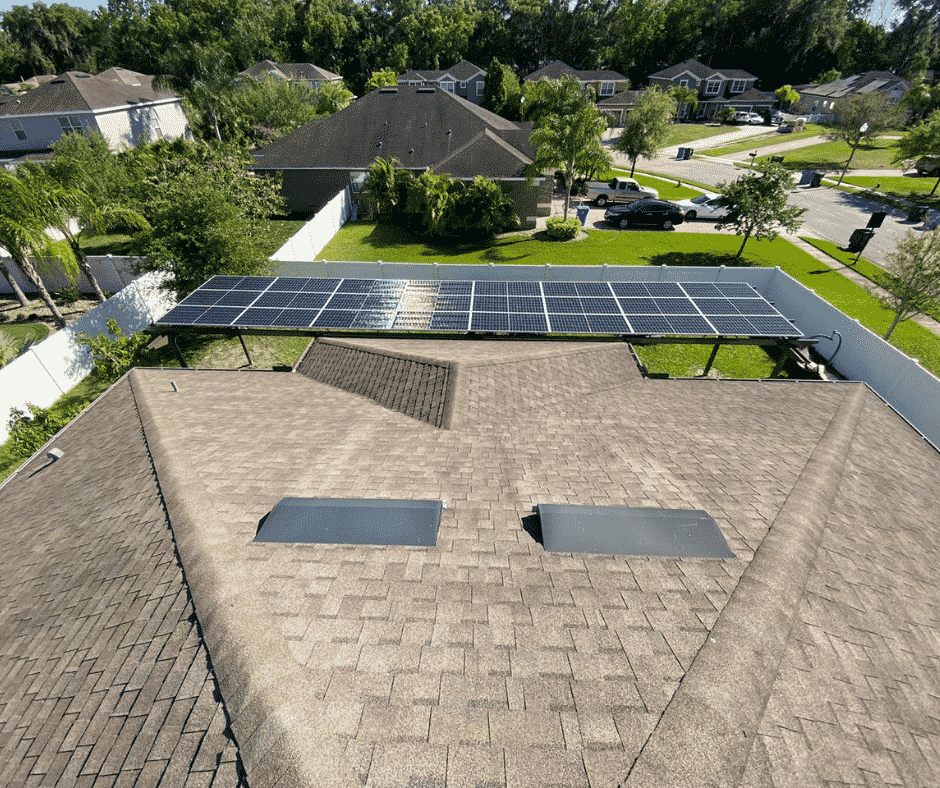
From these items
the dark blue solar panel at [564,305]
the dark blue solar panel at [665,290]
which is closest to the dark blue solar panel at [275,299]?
the dark blue solar panel at [564,305]

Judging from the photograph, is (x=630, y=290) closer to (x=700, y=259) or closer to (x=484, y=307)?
(x=484, y=307)

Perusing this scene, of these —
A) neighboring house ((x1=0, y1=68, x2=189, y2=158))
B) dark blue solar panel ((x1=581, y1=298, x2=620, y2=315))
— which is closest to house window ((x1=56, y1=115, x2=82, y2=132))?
neighboring house ((x1=0, y1=68, x2=189, y2=158))

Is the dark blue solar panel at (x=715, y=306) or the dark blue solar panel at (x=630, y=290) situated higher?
the dark blue solar panel at (x=630, y=290)

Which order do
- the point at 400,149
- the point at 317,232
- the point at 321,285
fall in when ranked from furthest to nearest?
the point at 400,149 < the point at 317,232 < the point at 321,285

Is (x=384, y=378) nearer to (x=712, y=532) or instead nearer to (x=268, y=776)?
(x=712, y=532)

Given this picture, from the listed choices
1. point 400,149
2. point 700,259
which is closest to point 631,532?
point 700,259

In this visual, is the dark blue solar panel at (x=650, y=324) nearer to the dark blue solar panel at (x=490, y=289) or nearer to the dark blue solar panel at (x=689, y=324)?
the dark blue solar panel at (x=689, y=324)
